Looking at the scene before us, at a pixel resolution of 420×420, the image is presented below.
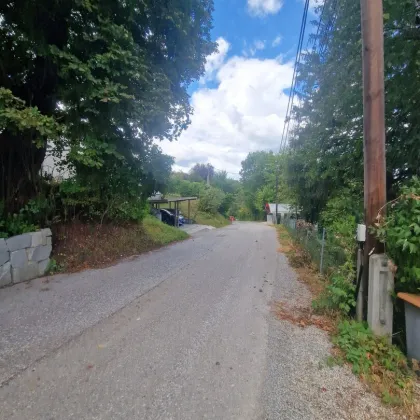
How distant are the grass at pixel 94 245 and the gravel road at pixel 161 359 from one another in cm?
122

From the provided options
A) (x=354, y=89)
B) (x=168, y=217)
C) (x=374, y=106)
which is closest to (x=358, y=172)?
(x=354, y=89)

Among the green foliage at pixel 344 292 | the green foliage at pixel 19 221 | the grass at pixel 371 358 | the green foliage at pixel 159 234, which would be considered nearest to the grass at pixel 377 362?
the grass at pixel 371 358

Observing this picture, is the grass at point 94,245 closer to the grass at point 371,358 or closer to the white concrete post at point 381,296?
the grass at point 371,358

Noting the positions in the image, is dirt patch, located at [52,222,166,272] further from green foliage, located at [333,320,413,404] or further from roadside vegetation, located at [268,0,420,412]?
green foliage, located at [333,320,413,404]

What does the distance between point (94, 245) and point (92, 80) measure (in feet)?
13.2

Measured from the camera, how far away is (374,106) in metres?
2.96

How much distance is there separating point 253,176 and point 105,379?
5675cm

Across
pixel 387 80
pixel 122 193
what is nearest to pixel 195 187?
pixel 122 193

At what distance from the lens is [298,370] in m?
2.40

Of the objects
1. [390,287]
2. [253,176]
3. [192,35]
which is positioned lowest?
[390,287]

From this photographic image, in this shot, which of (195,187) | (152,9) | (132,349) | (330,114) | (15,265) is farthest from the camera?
(195,187)

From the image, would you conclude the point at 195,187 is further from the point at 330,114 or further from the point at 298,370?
the point at 298,370

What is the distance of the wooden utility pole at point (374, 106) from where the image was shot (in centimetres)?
295

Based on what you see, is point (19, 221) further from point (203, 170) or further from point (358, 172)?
point (203, 170)
